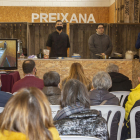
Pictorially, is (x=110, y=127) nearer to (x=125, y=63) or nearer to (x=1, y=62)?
(x=1, y=62)

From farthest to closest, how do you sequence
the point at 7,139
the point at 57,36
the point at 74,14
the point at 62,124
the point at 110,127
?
the point at 74,14 → the point at 57,36 → the point at 110,127 → the point at 62,124 → the point at 7,139

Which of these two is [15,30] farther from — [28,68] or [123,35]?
[28,68]

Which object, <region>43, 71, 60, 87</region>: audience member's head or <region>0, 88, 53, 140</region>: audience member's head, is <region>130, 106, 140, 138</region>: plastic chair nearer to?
<region>43, 71, 60, 87</region>: audience member's head

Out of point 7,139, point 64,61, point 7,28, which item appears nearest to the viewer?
point 7,139

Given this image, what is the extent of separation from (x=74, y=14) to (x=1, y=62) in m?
5.08

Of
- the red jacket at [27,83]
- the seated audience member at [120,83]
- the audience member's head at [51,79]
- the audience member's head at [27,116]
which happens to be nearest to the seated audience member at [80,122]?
the audience member's head at [27,116]

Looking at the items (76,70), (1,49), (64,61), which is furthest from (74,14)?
(76,70)

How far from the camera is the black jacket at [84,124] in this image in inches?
58.1

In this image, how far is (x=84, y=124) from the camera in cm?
152

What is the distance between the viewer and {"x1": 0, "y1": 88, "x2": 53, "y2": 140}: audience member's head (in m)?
1.05

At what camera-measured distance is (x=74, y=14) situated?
886cm

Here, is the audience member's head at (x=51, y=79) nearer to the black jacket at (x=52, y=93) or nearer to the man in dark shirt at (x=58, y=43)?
the black jacket at (x=52, y=93)

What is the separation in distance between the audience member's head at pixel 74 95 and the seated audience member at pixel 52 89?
78 centimetres

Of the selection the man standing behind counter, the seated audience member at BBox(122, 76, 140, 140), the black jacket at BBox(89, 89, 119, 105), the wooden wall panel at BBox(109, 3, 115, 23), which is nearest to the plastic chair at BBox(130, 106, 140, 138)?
the seated audience member at BBox(122, 76, 140, 140)
